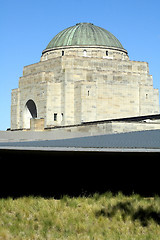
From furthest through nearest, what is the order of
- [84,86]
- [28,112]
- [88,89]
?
[28,112] < [88,89] < [84,86]

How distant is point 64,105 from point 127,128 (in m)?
15.4

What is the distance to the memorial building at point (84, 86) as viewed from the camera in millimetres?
47031

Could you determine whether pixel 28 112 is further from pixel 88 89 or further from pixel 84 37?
pixel 84 37

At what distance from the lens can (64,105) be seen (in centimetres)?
4709

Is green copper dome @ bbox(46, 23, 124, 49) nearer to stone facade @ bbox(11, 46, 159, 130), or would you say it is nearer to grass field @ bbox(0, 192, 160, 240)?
stone facade @ bbox(11, 46, 159, 130)

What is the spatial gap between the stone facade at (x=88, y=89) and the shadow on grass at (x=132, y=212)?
32.7 meters

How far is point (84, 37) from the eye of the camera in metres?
53.8

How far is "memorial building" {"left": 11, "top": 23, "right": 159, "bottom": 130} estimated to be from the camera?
1852 inches

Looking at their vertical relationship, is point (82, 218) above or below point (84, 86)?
below

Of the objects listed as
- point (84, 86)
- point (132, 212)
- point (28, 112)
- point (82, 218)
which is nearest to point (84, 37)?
point (84, 86)

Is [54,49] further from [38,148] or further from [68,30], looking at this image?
[38,148]

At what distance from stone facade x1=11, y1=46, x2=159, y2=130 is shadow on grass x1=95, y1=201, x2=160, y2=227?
3265 cm

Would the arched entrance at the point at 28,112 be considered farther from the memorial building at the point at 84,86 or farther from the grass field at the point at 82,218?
the grass field at the point at 82,218

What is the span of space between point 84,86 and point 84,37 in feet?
31.8
